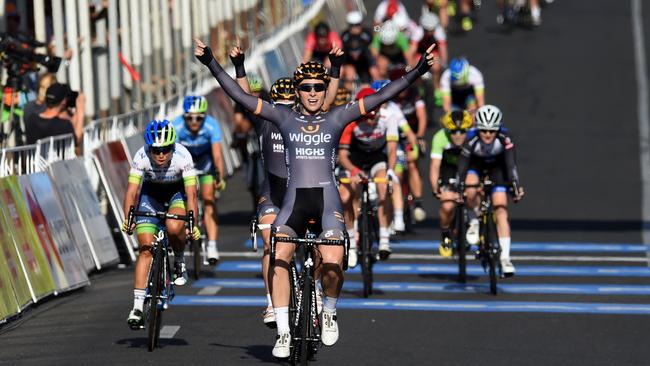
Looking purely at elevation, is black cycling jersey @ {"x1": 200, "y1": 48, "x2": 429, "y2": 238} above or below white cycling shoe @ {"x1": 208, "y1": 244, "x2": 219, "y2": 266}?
above

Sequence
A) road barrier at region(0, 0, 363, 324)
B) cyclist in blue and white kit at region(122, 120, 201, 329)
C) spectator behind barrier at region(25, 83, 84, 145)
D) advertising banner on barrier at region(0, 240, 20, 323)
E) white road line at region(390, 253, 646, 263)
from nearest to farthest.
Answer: cyclist in blue and white kit at region(122, 120, 201, 329), advertising banner on barrier at region(0, 240, 20, 323), road barrier at region(0, 0, 363, 324), spectator behind barrier at region(25, 83, 84, 145), white road line at region(390, 253, 646, 263)

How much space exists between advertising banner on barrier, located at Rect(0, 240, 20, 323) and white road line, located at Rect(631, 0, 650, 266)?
766 cm

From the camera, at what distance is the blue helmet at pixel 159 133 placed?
45.6 ft

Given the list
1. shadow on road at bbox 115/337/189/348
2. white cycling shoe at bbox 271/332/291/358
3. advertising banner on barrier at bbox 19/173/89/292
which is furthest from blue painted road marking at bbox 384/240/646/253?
white cycling shoe at bbox 271/332/291/358

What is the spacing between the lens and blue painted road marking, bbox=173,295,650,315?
15789 millimetres

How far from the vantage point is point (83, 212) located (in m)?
18.1

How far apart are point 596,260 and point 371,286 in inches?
145

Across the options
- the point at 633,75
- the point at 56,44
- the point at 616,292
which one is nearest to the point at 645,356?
the point at 616,292

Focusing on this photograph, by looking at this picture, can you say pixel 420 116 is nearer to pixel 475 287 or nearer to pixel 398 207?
pixel 398 207

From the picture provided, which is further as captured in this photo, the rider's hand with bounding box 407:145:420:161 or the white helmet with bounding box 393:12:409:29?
the white helmet with bounding box 393:12:409:29

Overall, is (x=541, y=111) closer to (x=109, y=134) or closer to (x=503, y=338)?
(x=109, y=134)

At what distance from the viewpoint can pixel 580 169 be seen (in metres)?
28.8

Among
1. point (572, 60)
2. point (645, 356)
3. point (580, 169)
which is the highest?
point (572, 60)

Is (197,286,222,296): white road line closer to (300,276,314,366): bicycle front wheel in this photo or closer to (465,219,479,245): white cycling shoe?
(465,219,479,245): white cycling shoe
